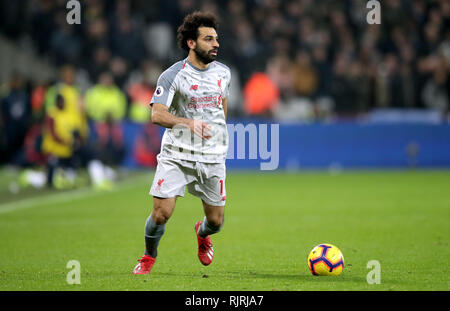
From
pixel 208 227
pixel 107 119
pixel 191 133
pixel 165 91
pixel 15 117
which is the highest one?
pixel 15 117

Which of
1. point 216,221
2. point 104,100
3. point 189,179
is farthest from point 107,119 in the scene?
point 189,179

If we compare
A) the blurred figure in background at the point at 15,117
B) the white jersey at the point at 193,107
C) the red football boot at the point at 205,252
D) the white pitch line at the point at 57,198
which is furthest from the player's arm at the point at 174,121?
the blurred figure in background at the point at 15,117

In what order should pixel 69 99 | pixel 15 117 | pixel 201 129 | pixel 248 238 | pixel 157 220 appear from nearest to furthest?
pixel 201 129, pixel 157 220, pixel 248 238, pixel 69 99, pixel 15 117

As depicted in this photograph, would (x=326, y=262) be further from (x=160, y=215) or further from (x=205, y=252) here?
(x=160, y=215)

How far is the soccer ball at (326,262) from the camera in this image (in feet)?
24.1

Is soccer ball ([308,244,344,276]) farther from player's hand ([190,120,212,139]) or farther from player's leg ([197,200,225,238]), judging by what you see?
player's hand ([190,120,212,139])

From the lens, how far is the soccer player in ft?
24.3

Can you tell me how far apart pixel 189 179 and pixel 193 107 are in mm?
643

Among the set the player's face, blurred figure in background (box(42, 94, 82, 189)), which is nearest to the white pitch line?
blurred figure in background (box(42, 94, 82, 189))

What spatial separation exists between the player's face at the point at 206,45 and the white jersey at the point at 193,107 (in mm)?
134

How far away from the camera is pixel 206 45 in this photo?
24.7 ft
